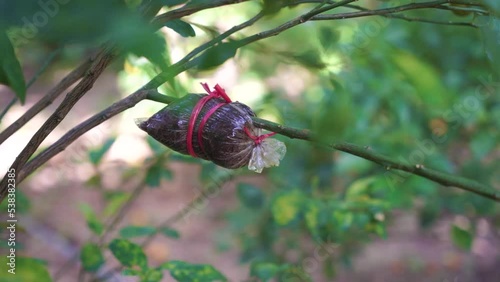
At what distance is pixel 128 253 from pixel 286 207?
454 millimetres

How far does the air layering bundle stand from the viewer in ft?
2.61

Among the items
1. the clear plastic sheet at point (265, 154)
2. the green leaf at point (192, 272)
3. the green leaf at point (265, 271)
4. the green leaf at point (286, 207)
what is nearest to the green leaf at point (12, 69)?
the clear plastic sheet at point (265, 154)

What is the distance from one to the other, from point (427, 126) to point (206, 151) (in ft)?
4.43

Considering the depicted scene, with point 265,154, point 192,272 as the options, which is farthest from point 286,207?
point 265,154

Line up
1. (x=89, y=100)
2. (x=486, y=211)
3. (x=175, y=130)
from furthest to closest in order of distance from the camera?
(x=89, y=100) < (x=486, y=211) < (x=175, y=130)

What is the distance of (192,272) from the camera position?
0.97 meters

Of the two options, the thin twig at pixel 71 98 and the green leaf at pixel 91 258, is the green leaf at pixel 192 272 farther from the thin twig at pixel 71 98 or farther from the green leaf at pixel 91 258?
the thin twig at pixel 71 98

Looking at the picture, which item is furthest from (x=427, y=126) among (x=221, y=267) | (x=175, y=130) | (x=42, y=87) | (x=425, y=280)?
(x=42, y=87)

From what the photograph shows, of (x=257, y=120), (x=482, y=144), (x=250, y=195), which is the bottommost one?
(x=482, y=144)

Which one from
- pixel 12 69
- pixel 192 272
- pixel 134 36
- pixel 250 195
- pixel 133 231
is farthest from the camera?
pixel 250 195

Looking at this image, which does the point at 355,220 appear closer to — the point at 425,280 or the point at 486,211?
the point at 486,211

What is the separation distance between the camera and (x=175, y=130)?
804 millimetres

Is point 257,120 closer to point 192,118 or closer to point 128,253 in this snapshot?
point 192,118

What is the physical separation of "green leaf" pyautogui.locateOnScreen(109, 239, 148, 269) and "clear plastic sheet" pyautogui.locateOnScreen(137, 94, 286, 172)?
0.25 metres
